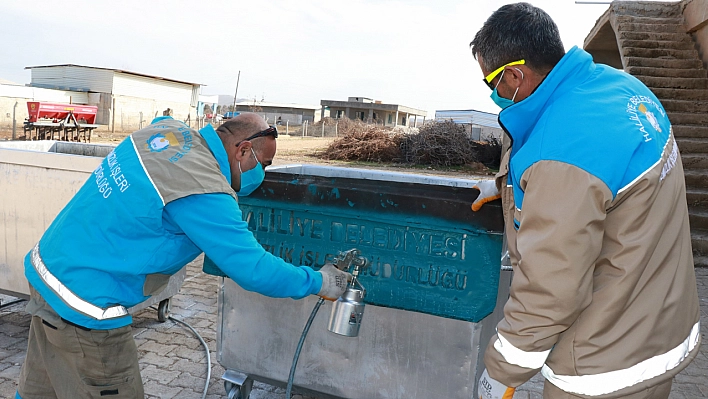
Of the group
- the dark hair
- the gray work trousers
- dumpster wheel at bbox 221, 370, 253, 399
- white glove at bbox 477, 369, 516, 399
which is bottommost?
dumpster wheel at bbox 221, 370, 253, 399

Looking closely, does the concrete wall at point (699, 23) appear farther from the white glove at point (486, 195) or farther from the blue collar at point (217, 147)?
the blue collar at point (217, 147)

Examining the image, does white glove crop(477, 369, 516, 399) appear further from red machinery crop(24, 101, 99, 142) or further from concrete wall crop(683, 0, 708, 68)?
red machinery crop(24, 101, 99, 142)

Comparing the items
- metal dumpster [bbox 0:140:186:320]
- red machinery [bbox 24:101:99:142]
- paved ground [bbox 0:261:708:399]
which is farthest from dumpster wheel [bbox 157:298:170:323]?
red machinery [bbox 24:101:99:142]

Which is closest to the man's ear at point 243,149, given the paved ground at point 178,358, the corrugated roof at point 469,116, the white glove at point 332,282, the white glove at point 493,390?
the white glove at point 332,282

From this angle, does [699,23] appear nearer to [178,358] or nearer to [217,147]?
[178,358]

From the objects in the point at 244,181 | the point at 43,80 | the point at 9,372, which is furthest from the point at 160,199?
the point at 43,80

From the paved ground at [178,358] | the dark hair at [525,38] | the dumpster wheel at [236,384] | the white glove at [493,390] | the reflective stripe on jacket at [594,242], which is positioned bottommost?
the paved ground at [178,358]

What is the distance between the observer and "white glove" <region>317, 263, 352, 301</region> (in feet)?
7.43

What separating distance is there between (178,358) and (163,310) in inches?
23.8

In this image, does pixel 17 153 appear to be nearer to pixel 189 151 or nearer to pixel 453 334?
pixel 189 151

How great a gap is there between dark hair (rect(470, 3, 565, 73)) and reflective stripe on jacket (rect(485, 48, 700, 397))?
59mm

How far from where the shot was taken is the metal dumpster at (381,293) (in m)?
2.34

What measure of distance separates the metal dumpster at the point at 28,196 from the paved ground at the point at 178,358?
0.30 metres

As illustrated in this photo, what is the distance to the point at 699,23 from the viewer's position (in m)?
8.62
